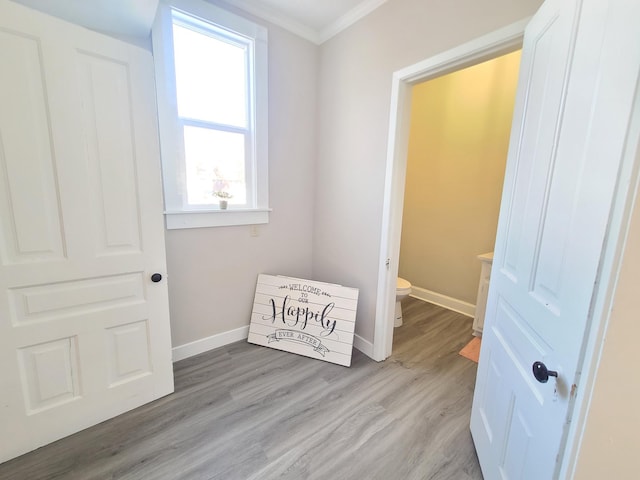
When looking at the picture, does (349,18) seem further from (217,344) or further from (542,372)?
(217,344)

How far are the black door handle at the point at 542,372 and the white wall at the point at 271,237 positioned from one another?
79.8 inches

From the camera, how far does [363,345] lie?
2330 mm

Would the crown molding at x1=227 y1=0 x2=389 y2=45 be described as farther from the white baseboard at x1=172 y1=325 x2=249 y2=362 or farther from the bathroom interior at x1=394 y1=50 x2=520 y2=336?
the white baseboard at x1=172 y1=325 x2=249 y2=362

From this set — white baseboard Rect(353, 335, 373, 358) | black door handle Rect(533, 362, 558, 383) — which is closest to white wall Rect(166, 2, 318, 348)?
white baseboard Rect(353, 335, 373, 358)

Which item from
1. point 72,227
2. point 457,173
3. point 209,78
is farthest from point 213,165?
point 457,173

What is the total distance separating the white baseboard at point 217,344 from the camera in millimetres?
2139

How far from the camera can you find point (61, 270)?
4.42ft

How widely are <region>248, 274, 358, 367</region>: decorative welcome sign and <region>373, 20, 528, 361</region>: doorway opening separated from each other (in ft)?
0.88

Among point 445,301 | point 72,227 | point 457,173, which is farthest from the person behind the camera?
point 445,301

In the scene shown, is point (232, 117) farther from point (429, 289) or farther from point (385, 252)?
point (429, 289)

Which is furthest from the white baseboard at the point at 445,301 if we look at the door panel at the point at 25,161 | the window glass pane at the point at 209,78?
the door panel at the point at 25,161

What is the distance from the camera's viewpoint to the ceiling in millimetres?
1348

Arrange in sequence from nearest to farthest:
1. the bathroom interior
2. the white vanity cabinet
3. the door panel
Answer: the door panel, the white vanity cabinet, the bathroom interior

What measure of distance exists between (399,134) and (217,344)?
2.25m
